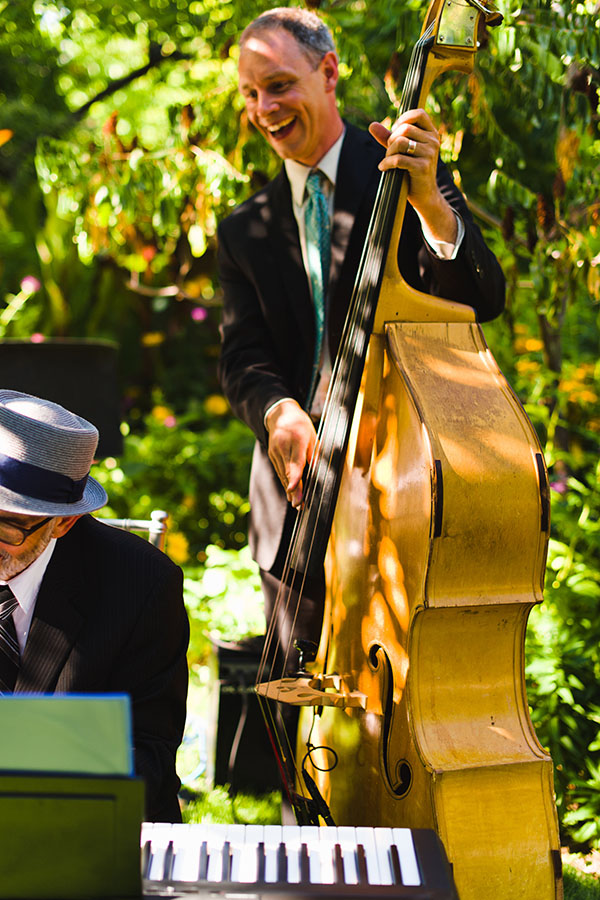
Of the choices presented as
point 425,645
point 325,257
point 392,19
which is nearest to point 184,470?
point 392,19

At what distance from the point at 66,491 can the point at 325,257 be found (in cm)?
98

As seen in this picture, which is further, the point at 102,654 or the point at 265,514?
the point at 265,514

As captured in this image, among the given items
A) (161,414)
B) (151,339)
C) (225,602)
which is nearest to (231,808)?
(225,602)

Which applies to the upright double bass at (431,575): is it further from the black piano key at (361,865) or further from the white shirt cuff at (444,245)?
the black piano key at (361,865)

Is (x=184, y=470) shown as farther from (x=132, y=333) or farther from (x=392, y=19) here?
(x=392, y=19)

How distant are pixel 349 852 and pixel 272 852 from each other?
0.33 ft

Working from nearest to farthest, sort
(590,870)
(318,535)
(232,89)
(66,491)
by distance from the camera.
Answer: (66,491)
(318,535)
(590,870)
(232,89)

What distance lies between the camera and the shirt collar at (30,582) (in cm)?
166

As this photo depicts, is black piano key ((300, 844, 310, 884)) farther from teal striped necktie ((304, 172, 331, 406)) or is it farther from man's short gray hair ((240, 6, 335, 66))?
man's short gray hair ((240, 6, 335, 66))

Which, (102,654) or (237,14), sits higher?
(237,14)

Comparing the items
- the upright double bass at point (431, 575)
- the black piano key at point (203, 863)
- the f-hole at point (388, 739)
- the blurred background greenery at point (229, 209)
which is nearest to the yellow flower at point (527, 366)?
the blurred background greenery at point (229, 209)

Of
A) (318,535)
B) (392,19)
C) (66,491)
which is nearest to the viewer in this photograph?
(66,491)

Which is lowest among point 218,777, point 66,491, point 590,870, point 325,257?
point 218,777

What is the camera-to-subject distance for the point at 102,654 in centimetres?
166
